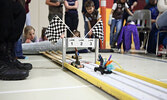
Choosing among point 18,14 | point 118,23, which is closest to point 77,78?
point 18,14

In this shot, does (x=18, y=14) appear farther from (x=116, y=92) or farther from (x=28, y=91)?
(x=116, y=92)

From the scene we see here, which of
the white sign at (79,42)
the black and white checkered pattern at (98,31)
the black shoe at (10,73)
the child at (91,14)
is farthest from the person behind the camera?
the child at (91,14)

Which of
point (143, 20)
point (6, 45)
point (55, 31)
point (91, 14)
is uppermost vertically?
point (91, 14)

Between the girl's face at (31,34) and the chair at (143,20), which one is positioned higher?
the chair at (143,20)

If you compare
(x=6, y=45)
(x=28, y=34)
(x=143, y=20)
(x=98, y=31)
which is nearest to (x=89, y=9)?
(x=143, y=20)

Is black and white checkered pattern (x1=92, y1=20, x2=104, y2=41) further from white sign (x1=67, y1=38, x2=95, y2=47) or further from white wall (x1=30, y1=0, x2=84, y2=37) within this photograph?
white wall (x1=30, y1=0, x2=84, y2=37)

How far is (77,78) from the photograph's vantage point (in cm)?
135

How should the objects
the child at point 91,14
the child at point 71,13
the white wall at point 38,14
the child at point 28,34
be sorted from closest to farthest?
the child at point 28,34 < the child at point 71,13 < the child at point 91,14 < the white wall at point 38,14

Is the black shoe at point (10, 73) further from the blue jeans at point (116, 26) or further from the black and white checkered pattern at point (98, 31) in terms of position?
the blue jeans at point (116, 26)

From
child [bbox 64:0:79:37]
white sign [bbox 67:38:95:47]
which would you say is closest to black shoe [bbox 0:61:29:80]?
white sign [bbox 67:38:95:47]

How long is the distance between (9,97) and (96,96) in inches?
18.0

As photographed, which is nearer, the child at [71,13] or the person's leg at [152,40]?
the person's leg at [152,40]

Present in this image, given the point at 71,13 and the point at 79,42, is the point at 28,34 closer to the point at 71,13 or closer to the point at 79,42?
the point at 71,13

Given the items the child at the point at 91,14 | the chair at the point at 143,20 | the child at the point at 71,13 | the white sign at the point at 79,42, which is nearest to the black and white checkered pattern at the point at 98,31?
the white sign at the point at 79,42
